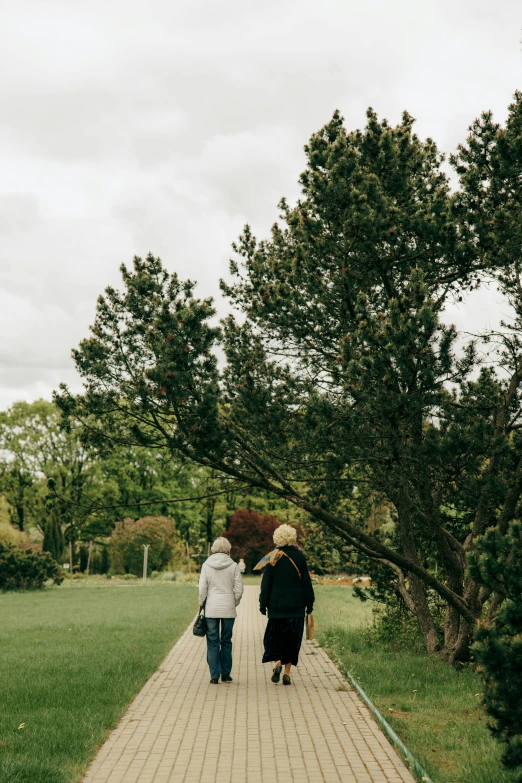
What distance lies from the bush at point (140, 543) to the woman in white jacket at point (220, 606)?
35.9 metres

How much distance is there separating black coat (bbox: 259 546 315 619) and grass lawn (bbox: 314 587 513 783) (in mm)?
1138

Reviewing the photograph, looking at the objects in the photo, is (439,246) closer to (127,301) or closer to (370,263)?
(370,263)

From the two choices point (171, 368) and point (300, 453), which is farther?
point (300, 453)

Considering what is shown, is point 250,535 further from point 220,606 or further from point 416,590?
point 220,606

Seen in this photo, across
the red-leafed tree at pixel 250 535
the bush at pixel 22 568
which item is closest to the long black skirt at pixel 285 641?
the bush at pixel 22 568

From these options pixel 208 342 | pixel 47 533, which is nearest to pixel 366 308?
pixel 208 342

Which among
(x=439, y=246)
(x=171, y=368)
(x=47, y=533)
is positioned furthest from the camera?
(x=47, y=533)

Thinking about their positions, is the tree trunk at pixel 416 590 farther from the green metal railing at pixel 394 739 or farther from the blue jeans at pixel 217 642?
the blue jeans at pixel 217 642

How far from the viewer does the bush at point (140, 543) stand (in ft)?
147

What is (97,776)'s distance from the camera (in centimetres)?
548

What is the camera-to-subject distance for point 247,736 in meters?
6.65

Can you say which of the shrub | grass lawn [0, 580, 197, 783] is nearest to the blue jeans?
grass lawn [0, 580, 197, 783]

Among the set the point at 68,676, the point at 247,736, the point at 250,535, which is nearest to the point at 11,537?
the point at 250,535

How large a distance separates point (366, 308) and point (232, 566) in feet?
11.4
